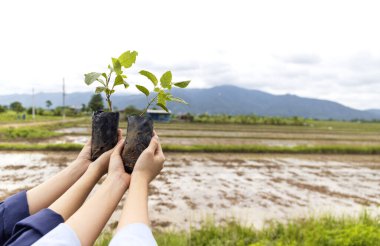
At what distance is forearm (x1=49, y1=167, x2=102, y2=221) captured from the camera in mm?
939

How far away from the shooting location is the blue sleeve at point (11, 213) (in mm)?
997

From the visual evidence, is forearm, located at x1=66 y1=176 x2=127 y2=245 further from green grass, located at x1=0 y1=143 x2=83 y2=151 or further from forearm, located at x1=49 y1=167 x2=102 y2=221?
green grass, located at x1=0 y1=143 x2=83 y2=151

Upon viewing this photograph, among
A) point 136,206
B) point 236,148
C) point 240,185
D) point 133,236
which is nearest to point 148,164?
point 136,206

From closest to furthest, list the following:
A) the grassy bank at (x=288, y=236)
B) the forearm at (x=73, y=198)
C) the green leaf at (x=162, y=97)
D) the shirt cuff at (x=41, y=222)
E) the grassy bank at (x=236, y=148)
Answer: the shirt cuff at (x=41, y=222), the forearm at (x=73, y=198), the green leaf at (x=162, y=97), the grassy bank at (x=288, y=236), the grassy bank at (x=236, y=148)

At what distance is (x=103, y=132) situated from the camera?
136 cm

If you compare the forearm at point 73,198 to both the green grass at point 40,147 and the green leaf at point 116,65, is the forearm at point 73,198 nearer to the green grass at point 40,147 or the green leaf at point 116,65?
the green leaf at point 116,65

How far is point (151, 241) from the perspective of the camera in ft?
2.60

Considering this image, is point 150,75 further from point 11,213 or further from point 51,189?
point 11,213

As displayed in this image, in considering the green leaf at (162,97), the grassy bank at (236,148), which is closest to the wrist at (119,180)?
the green leaf at (162,97)

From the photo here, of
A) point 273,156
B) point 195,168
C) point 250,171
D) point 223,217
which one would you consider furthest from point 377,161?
point 223,217

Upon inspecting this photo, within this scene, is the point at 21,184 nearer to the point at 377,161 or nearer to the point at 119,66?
the point at 119,66

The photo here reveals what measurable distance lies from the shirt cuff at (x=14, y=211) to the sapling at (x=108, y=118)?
364 mm

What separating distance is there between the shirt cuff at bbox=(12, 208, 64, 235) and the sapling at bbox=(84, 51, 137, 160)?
469mm

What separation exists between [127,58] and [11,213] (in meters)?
0.85
